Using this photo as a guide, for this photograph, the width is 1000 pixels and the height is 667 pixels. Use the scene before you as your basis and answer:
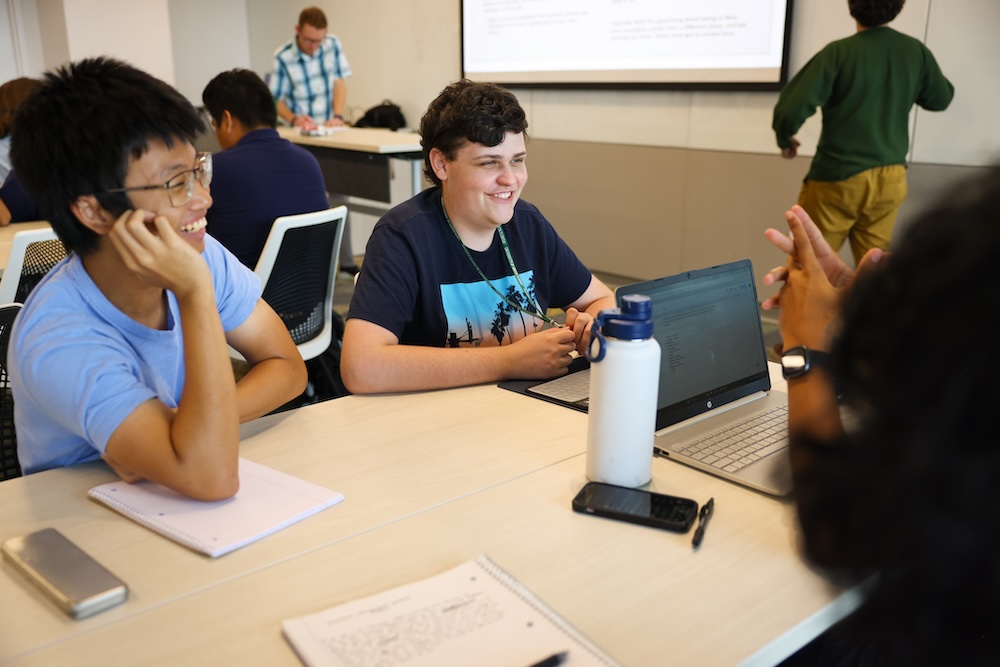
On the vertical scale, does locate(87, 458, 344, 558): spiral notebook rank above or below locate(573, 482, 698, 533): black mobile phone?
below

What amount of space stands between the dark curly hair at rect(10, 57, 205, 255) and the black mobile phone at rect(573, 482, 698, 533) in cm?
78

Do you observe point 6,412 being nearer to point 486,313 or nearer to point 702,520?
point 486,313

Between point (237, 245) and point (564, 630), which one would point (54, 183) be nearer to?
point (564, 630)

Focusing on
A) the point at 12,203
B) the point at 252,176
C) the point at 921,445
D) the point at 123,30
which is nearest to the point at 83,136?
the point at 921,445

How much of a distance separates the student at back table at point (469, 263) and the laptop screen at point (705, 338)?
0.29 metres

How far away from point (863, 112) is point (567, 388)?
2.55 metres

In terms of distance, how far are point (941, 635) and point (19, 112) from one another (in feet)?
4.24

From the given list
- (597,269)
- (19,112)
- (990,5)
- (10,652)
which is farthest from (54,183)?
(597,269)

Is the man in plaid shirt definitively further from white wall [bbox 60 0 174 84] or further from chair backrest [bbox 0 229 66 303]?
chair backrest [bbox 0 229 66 303]

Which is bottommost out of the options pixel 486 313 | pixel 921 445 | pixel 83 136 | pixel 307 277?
pixel 307 277

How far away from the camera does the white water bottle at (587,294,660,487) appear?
1.07m

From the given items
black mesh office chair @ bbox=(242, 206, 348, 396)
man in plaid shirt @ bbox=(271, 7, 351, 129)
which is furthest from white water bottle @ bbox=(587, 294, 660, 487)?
man in plaid shirt @ bbox=(271, 7, 351, 129)

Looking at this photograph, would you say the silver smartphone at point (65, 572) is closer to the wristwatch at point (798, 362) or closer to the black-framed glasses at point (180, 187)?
the black-framed glasses at point (180, 187)

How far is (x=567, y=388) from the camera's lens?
5.11 feet
